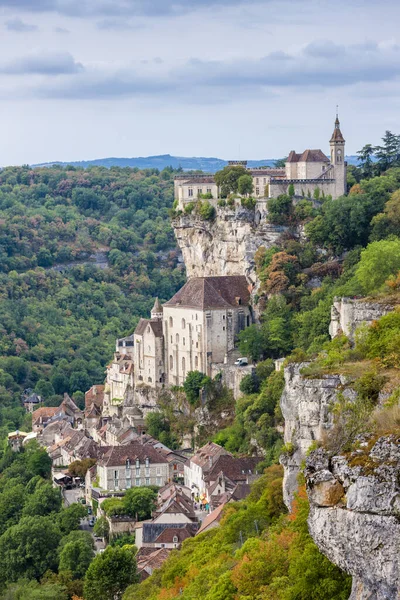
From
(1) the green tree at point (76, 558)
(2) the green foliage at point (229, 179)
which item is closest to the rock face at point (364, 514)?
(1) the green tree at point (76, 558)

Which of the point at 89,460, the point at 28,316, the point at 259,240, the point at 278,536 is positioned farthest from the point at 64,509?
the point at 28,316

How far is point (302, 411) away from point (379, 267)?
27401mm

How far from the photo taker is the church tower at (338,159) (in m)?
81.0

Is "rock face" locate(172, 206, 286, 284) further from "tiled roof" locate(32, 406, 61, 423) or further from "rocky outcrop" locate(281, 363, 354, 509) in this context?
"rocky outcrop" locate(281, 363, 354, 509)

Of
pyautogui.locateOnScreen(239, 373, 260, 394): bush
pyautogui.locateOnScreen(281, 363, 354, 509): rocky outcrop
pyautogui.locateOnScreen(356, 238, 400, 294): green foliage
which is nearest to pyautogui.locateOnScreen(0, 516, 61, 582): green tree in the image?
pyautogui.locateOnScreen(239, 373, 260, 394): bush

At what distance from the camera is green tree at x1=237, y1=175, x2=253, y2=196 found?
268ft

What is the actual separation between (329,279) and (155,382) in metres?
12.6

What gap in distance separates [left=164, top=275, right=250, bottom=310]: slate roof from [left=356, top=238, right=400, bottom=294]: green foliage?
36.1ft

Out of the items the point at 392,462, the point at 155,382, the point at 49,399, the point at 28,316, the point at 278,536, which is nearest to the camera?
the point at 392,462

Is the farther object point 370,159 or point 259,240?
point 370,159

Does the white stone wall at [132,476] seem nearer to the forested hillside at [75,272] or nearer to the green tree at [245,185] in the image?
the green tree at [245,185]

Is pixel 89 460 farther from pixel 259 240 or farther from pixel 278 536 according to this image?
pixel 278 536

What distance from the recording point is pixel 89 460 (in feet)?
240

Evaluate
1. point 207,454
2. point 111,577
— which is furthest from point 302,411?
point 207,454
